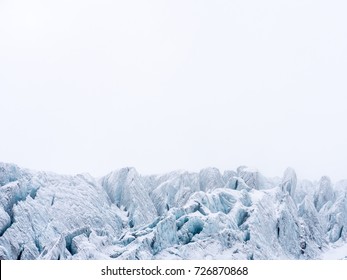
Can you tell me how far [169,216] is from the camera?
51.3ft

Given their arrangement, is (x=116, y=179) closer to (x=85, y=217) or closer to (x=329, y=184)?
(x=85, y=217)

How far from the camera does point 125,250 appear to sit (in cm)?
1490

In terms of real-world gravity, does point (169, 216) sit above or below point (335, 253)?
above

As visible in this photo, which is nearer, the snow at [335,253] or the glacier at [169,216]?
the glacier at [169,216]

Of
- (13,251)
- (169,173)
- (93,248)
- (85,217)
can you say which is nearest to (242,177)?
(169,173)

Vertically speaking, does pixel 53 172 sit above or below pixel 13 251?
above

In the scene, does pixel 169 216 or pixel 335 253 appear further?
pixel 335 253

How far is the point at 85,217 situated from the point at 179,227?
296 cm

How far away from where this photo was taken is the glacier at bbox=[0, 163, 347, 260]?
15195mm

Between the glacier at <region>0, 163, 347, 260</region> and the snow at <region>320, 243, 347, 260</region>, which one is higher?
the glacier at <region>0, 163, 347, 260</region>

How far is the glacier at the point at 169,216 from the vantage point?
15195mm

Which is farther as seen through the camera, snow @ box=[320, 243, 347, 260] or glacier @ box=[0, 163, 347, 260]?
snow @ box=[320, 243, 347, 260]

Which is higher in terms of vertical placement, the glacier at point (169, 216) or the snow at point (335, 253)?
the glacier at point (169, 216)
